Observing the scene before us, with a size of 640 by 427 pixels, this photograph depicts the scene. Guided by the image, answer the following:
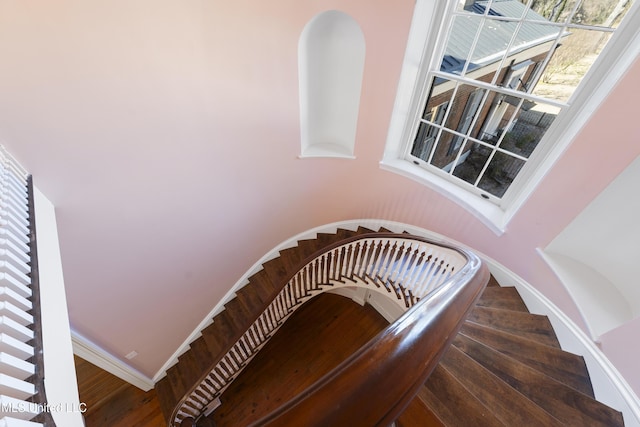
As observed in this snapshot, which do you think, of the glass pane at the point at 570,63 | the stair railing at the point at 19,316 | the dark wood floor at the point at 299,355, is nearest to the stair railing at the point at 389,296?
the dark wood floor at the point at 299,355

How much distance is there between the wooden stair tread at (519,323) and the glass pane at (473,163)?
4.21 ft

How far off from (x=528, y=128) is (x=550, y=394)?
193cm

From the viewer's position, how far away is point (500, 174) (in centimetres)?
245

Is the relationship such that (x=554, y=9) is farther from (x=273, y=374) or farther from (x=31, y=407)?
(x=273, y=374)

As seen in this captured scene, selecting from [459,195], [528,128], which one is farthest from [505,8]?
[459,195]

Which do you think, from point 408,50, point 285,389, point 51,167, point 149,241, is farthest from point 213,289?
point 408,50

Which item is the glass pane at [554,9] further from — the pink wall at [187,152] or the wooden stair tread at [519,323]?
the wooden stair tread at [519,323]

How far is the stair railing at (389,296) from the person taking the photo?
412mm

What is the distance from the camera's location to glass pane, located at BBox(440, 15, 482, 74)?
2111 mm

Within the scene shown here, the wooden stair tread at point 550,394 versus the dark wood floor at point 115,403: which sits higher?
the wooden stair tread at point 550,394

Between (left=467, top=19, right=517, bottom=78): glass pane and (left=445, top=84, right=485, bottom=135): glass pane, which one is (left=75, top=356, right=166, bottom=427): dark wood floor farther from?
(left=467, top=19, right=517, bottom=78): glass pane

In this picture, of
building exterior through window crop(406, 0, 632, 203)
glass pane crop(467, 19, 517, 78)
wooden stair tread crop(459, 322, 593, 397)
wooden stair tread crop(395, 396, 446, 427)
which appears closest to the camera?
wooden stair tread crop(395, 396, 446, 427)

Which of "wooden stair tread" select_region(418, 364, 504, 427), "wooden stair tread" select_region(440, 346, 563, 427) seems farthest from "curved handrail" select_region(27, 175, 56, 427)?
"wooden stair tread" select_region(440, 346, 563, 427)

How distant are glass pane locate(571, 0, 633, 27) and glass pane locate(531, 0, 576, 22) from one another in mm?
50
